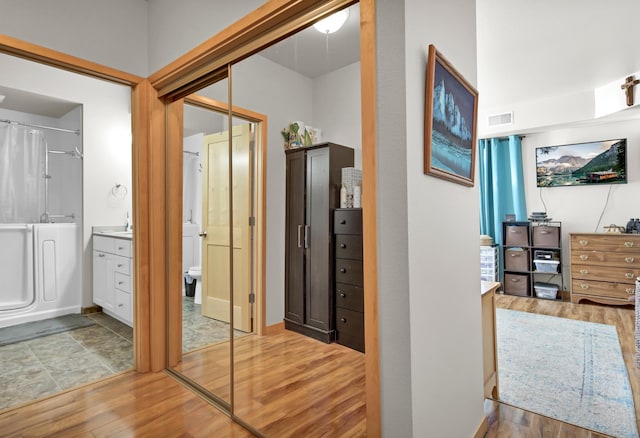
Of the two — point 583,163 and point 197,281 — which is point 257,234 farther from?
point 583,163

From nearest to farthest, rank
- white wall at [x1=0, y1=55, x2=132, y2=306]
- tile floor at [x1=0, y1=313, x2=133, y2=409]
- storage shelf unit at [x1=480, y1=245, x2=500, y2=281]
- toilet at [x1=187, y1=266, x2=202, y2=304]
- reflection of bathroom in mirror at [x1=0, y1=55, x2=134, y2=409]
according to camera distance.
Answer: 1. tile floor at [x1=0, y1=313, x2=133, y2=409]
2. toilet at [x1=187, y1=266, x2=202, y2=304]
3. reflection of bathroom in mirror at [x1=0, y1=55, x2=134, y2=409]
4. white wall at [x1=0, y1=55, x2=132, y2=306]
5. storage shelf unit at [x1=480, y1=245, x2=500, y2=281]

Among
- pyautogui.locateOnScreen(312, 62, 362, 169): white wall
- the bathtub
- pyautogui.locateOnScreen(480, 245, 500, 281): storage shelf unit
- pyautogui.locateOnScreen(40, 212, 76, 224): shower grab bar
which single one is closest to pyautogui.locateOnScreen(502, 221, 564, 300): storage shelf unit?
pyautogui.locateOnScreen(480, 245, 500, 281): storage shelf unit

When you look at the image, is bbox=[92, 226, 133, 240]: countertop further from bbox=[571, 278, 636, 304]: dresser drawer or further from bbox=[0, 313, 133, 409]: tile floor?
bbox=[571, 278, 636, 304]: dresser drawer

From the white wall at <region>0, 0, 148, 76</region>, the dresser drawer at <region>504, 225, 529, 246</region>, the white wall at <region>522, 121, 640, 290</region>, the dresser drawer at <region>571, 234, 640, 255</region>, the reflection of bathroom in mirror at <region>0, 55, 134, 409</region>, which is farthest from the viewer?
the dresser drawer at <region>504, 225, 529, 246</region>

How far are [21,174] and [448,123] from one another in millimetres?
4710

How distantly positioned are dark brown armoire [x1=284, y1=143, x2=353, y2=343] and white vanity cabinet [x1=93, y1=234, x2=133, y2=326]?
1.59 metres

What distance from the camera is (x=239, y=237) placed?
2.32m

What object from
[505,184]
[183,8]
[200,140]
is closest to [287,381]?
[200,140]

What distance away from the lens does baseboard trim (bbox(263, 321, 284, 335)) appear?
2639mm

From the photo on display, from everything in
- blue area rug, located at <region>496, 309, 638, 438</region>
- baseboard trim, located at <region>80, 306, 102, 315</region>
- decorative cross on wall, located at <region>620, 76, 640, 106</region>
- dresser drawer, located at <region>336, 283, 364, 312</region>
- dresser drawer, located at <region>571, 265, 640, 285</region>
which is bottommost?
blue area rug, located at <region>496, 309, 638, 438</region>

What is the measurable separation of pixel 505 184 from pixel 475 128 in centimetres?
410

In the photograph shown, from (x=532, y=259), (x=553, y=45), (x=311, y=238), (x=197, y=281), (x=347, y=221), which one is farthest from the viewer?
(x=532, y=259)

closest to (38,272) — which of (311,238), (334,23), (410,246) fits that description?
(311,238)

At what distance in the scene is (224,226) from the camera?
227 centimetres
